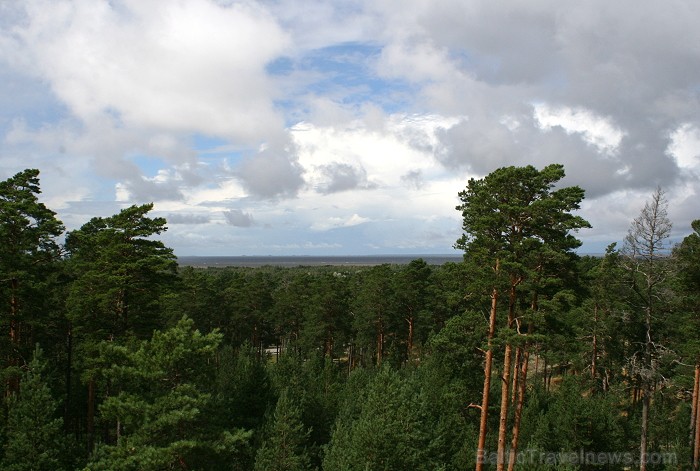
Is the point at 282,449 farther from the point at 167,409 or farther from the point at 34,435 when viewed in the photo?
the point at 34,435

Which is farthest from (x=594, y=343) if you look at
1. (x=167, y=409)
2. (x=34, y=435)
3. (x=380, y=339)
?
(x=34, y=435)

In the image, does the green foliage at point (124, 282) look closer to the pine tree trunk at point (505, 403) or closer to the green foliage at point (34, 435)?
the green foliage at point (34, 435)

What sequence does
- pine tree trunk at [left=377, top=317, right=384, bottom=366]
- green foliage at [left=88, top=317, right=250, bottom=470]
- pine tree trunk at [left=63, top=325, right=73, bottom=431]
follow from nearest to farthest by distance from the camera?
green foliage at [left=88, top=317, right=250, bottom=470] < pine tree trunk at [left=63, top=325, right=73, bottom=431] < pine tree trunk at [left=377, top=317, right=384, bottom=366]

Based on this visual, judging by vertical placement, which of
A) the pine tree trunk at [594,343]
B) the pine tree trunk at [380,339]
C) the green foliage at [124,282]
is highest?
the green foliage at [124,282]

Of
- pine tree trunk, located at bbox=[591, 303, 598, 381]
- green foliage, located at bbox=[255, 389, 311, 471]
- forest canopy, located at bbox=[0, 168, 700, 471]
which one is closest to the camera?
forest canopy, located at bbox=[0, 168, 700, 471]

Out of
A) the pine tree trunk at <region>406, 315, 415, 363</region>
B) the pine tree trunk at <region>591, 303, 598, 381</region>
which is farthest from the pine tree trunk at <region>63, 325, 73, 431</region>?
the pine tree trunk at <region>591, 303, 598, 381</region>

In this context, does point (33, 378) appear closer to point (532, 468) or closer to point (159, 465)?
point (159, 465)

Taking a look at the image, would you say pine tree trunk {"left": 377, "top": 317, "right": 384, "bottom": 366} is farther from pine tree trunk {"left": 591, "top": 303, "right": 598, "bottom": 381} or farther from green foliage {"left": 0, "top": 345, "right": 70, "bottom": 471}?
green foliage {"left": 0, "top": 345, "right": 70, "bottom": 471}

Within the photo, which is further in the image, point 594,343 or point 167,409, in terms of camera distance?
point 594,343

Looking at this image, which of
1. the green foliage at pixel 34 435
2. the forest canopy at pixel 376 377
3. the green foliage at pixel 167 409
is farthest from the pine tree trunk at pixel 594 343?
the green foliage at pixel 34 435

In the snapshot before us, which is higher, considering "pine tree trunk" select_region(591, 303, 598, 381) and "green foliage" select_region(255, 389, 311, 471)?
"pine tree trunk" select_region(591, 303, 598, 381)

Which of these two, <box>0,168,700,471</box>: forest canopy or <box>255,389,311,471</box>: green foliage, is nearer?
<box>0,168,700,471</box>: forest canopy

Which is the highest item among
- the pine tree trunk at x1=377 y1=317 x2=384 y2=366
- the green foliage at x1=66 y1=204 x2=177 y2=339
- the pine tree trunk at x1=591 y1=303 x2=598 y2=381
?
the green foliage at x1=66 y1=204 x2=177 y2=339

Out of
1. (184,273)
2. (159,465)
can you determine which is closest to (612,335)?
(159,465)
